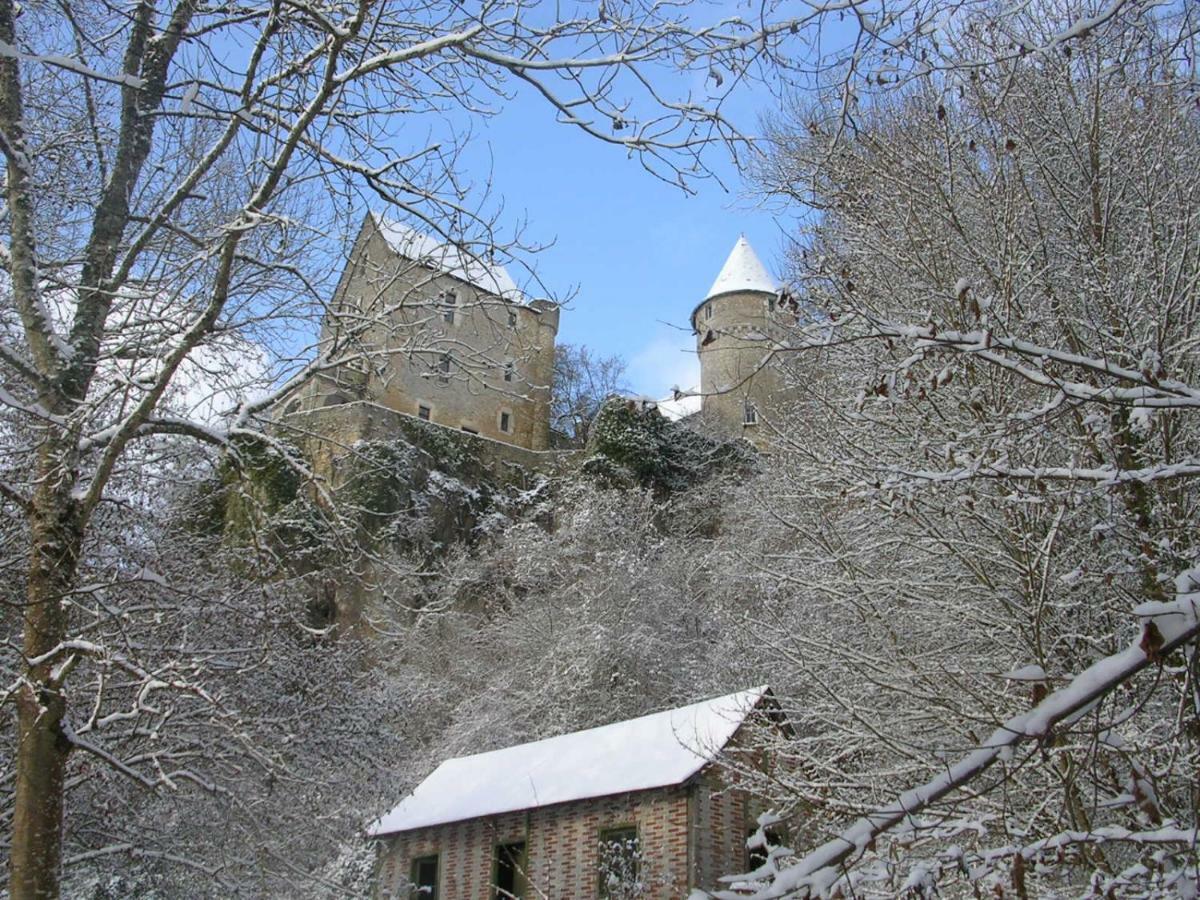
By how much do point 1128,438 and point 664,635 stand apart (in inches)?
558

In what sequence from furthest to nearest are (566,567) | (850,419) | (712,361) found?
1. (712,361)
2. (566,567)
3. (850,419)

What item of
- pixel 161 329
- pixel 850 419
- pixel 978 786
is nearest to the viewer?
pixel 161 329

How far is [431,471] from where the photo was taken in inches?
1203

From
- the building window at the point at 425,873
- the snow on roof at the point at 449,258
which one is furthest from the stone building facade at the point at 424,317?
the building window at the point at 425,873

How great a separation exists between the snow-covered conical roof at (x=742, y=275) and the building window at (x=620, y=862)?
30336 millimetres

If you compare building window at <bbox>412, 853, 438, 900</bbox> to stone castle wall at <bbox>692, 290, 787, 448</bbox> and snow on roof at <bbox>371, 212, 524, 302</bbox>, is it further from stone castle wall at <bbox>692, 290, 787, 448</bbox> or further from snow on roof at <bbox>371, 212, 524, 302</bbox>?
stone castle wall at <bbox>692, 290, 787, 448</bbox>

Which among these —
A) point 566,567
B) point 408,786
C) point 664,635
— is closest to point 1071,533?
point 408,786

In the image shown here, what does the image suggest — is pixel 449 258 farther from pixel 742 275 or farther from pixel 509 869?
pixel 742 275

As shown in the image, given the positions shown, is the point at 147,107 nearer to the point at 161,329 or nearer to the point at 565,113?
the point at 161,329

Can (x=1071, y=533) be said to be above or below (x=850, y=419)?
below

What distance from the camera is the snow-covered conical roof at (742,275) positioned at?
41250 millimetres

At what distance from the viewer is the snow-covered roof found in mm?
12469

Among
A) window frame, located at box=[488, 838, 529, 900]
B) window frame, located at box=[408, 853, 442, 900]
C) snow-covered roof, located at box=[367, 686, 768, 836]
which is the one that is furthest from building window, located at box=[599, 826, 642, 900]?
window frame, located at box=[408, 853, 442, 900]

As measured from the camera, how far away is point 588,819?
13305mm
